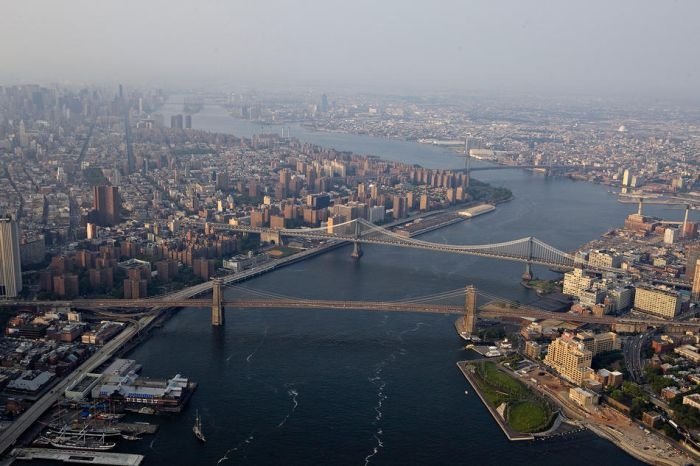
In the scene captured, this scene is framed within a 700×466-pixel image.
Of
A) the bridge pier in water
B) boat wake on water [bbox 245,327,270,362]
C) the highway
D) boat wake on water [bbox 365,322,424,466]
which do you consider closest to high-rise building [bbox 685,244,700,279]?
boat wake on water [bbox 365,322,424,466]

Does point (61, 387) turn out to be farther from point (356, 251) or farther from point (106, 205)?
point (106, 205)

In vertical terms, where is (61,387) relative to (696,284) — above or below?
below

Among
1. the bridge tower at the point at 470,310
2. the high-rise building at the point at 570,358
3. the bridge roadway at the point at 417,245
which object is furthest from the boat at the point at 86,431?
the bridge roadway at the point at 417,245

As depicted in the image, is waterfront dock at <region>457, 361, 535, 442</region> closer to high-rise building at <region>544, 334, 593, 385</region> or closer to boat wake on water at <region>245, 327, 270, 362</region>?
high-rise building at <region>544, 334, 593, 385</region>

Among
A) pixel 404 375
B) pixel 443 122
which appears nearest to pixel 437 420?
pixel 404 375

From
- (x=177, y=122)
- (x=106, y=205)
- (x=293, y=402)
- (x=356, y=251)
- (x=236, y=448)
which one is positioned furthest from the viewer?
(x=177, y=122)

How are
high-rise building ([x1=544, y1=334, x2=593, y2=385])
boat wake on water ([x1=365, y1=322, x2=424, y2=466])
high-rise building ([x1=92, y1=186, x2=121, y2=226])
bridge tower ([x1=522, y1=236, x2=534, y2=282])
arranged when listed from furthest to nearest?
high-rise building ([x1=92, y1=186, x2=121, y2=226]) → bridge tower ([x1=522, y1=236, x2=534, y2=282]) → high-rise building ([x1=544, y1=334, x2=593, y2=385]) → boat wake on water ([x1=365, y1=322, x2=424, y2=466])

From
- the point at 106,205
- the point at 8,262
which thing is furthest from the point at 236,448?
the point at 106,205
